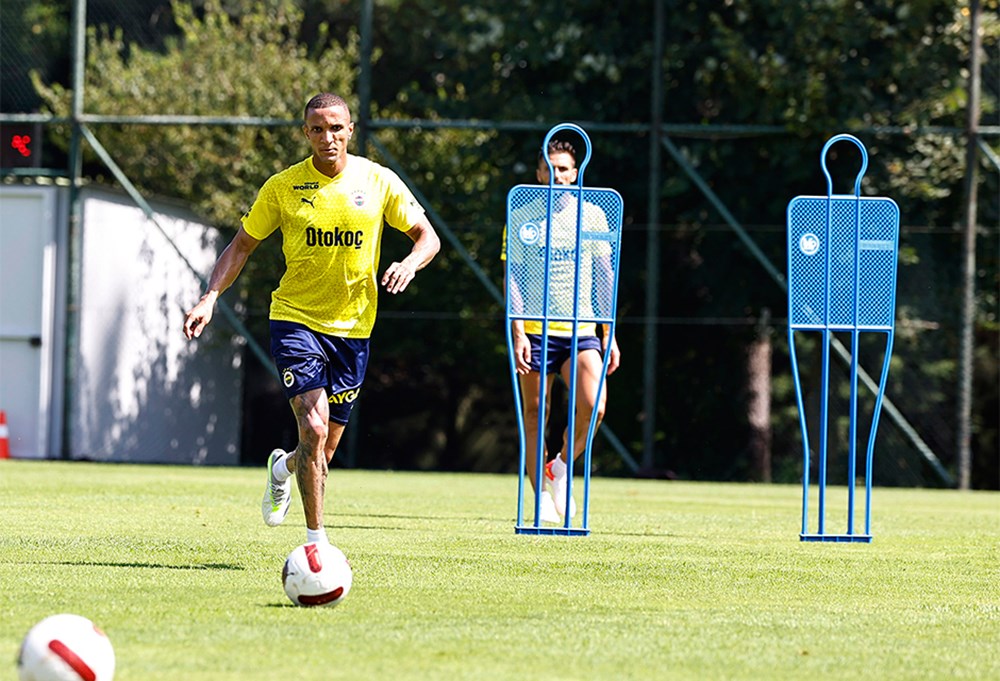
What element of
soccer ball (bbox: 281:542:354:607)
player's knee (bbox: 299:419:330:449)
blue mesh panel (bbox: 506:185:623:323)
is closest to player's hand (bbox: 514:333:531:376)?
blue mesh panel (bbox: 506:185:623:323)

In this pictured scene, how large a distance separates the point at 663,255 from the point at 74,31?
6794 mm

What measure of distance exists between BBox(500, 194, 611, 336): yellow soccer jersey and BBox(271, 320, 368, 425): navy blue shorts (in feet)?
5.72

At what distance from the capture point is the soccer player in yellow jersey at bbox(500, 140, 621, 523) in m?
9.48

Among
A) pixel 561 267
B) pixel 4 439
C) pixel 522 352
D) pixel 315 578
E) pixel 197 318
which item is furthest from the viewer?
pixel 4 439

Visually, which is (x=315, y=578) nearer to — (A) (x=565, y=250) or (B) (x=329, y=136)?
(B) (x=329, y=136)

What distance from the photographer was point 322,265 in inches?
303

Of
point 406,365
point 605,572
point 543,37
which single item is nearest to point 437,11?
point 543,37

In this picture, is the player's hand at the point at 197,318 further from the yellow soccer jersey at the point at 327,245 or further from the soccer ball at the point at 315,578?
the soccer ball at the point at 315,578

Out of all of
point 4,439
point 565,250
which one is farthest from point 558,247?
point 4,439

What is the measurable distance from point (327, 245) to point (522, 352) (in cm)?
246

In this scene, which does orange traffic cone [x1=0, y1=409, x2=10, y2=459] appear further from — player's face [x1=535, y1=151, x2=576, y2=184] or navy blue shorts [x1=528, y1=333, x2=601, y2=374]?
player's face [x1=535, y1=151, x2=576, y2=184]

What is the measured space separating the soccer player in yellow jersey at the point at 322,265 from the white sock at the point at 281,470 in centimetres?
48

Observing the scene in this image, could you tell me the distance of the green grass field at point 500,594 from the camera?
195 inches

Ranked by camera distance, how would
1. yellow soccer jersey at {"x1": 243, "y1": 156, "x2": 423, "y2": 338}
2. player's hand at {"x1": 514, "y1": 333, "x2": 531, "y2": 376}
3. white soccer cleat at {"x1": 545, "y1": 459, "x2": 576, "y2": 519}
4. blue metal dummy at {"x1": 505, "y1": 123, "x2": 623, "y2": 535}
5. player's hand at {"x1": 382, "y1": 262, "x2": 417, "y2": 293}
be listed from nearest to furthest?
player's hand at {"x1": 382, "y1": 262, "x2": 417, "y2": 293}
yellow soccer jersey at {"x1": 243, "y1": 156, "x2": 423, "y2": 338}
blue metal dummy at {"x1": 505, "y1": 123, "x2": 623, "y2": 535}
player's hand at {"x1": 514, "y1": 333, "x2": 531, "y2": 376}
white soccer cleat at {"x1": 545, "y1": 459, "x2": 576, "y2": 519}
